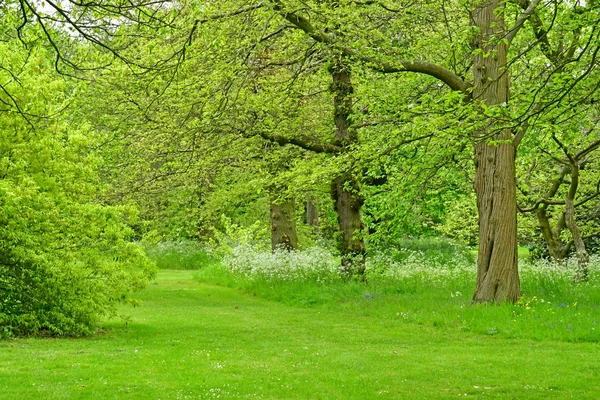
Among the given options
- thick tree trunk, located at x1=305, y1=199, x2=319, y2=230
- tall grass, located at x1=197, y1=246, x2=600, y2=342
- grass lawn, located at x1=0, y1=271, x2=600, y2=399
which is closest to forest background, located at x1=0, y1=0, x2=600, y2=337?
tall grass, located at x1=197, y1=246, x2=600, y2=342

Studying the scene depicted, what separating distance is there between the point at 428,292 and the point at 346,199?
386 centimetres

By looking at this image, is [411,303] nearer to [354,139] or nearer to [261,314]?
[261,314]

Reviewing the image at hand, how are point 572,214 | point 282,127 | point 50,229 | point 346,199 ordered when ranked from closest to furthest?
point 50,229, point 572,214, point 282,127, point 346,199

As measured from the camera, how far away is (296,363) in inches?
428

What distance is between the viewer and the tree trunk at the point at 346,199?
1977 cm

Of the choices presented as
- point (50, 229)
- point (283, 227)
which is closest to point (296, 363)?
point (50, 229)

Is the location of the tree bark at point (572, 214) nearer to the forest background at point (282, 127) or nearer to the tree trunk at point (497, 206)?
the forest background at point (282, 127)

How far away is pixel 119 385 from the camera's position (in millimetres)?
9094

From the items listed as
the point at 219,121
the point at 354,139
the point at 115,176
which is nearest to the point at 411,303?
the point at 354,139

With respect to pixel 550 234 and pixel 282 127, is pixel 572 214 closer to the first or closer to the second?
pixel 550 234

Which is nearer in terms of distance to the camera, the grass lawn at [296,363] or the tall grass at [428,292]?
the grass lawn at [296,363]

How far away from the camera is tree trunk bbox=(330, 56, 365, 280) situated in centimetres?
1977

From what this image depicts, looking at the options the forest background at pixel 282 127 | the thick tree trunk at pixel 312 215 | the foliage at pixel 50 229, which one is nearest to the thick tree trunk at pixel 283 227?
the forest background at pixel 282 127

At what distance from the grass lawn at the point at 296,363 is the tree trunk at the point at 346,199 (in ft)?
14.2
